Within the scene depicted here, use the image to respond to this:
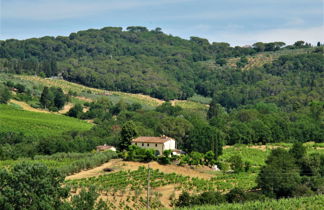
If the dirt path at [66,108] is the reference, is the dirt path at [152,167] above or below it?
below

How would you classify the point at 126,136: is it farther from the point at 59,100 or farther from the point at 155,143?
the point at 59,100

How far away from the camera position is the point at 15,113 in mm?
81875

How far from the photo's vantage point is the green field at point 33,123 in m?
72.6

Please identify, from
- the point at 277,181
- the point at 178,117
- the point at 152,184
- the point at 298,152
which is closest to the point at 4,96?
the point at 178,117

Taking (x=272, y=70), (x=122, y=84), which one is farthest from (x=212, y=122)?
(x=272, y=70)

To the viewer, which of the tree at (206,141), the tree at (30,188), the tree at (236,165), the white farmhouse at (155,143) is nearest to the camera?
the tree at (30,188)

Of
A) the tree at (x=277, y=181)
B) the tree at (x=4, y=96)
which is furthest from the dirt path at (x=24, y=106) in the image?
the tree at (x=277, y=181)

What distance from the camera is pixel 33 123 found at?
76438mm

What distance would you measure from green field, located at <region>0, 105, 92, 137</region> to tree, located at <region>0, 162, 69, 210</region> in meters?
38.8

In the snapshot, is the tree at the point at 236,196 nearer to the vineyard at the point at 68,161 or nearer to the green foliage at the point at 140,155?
the green foliage at the point at 140,155

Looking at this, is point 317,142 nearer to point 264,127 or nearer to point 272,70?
point 264,127

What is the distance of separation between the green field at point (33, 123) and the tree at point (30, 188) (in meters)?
38.8

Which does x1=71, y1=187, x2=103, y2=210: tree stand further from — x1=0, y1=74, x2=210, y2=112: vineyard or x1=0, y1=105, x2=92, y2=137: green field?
x1=0, y1=74, x2=210, y2=112: vineyard

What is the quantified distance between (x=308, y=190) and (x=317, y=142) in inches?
1553
